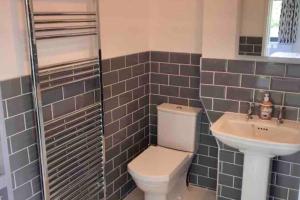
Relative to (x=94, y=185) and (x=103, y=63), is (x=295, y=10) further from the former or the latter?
(x=94, y=185)

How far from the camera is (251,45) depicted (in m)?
2.30

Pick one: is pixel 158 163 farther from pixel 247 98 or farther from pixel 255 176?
pixel 247 98

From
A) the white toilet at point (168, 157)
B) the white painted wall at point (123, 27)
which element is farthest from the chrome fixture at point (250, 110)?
the white painted wall at point (123, 27)

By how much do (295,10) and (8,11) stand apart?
5.83ft

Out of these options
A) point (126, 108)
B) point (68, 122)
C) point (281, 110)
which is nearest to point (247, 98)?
point (281, 110)

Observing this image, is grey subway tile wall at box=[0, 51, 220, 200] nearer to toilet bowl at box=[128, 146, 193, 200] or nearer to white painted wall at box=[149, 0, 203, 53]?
white painted wall at box=[149, 0, 203, 53]

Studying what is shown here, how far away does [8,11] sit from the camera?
1.59 m

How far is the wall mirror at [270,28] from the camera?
2188 mm

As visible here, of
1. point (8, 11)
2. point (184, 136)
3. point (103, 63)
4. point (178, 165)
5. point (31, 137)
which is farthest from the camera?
point (184, 136)

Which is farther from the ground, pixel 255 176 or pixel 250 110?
pixel 250 110

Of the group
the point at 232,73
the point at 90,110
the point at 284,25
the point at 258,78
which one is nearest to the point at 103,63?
the point at 90,110

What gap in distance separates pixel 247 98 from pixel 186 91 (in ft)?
→ 1.92

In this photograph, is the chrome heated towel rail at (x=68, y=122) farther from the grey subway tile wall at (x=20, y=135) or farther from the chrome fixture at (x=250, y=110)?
the chrome fixture at (x=250, y=110)

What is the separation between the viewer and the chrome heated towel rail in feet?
5.69
